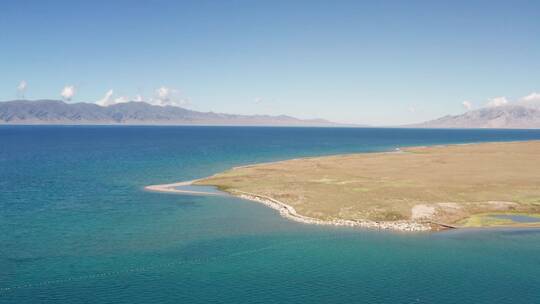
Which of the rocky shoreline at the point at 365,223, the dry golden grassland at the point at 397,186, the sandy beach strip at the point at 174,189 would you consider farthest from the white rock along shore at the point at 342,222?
the sandy beach strip at the point at 174,189

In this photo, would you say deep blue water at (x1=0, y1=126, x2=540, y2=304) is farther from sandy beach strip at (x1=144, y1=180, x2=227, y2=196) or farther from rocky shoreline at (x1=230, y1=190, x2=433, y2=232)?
sandy beach strip at (x1=144, y1=180, x2=227, y2=196)

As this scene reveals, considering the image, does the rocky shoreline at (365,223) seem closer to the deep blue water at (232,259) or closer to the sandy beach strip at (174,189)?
the deep blue water at (232,259)

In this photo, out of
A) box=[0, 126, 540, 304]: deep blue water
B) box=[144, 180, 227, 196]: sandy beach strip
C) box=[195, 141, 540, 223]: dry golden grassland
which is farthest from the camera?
box=[144, 180, 227, 196]: sandy beach strip

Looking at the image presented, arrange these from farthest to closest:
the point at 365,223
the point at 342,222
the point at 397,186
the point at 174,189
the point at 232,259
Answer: the point at 174,189 < the point at 397,186 < the point at 342,222 < the point at 365,223 < the point at 232,259

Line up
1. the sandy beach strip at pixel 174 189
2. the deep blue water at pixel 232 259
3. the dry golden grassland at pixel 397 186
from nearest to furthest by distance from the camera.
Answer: the deep blue water at pixel 232 259 < the dry golden grassland at pixel 397 186 < the sandy beach strip at pixel 174 189

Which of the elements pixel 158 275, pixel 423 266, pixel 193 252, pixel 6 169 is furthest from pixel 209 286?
pixel 6 169

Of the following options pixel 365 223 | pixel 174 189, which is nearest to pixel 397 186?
pixel 365 223

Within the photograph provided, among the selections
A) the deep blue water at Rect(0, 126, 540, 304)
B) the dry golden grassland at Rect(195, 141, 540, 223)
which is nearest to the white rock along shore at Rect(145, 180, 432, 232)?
the dry golden grassland at Rect(195, 141, 540, 223)

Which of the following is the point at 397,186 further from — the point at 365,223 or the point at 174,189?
the point at 174,189
